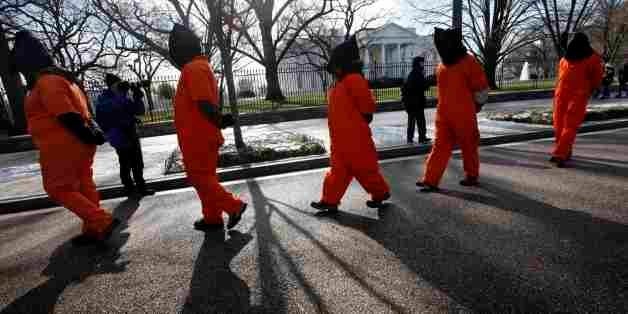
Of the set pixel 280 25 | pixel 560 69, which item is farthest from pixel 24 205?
pixel 280 25

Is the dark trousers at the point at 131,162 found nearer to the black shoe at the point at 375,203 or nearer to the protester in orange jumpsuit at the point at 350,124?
the protester in orange jumpsuit at the point at 350,124

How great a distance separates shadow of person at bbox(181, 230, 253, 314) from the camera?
7.08 ft

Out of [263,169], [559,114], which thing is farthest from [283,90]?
[559,114]

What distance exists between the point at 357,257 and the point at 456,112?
7.38 ft

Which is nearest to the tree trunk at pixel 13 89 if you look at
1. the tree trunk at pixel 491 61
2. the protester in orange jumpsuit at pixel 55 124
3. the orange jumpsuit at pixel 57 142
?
the protester in orange jumpsuit at pixel 55 124

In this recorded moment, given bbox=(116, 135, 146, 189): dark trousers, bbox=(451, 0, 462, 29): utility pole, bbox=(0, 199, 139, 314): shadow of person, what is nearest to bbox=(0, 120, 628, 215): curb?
bbox=(116, 135, 146, 189): dark trousers

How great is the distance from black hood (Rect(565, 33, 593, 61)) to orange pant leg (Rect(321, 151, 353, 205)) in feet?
12.9

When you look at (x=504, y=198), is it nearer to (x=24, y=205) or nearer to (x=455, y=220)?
(x=455, y=220)

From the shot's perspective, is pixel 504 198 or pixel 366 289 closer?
pixel 366 289

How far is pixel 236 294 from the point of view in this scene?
2.28m

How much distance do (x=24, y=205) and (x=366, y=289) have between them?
5406mm

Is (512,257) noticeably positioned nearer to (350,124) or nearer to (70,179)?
(350,124)

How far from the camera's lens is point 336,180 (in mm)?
3553

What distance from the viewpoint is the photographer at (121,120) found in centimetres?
455
